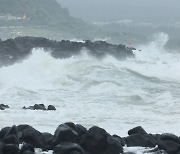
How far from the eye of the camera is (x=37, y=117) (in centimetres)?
1241

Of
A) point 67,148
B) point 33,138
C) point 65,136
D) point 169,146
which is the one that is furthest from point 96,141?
point 169,146

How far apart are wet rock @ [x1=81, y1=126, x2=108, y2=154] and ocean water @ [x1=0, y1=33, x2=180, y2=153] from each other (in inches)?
96.9

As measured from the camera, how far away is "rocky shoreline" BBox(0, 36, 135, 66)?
33.7 m

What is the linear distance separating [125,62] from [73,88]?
19.0 m

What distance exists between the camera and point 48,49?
36.9 metres

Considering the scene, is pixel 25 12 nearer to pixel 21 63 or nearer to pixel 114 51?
pixel 114 51

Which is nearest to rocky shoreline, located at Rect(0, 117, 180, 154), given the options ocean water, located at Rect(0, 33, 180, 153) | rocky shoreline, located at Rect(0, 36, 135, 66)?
ocean water, located at Rect(0, 33, 180, 153)

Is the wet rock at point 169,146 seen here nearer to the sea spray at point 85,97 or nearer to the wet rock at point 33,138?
the wet rock at point 33,138

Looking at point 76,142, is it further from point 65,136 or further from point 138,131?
point 138,131

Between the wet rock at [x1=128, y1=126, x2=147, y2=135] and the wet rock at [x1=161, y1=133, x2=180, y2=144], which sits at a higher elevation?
the wet rock at [x1=128, y1=126, x2=147, y2=135]

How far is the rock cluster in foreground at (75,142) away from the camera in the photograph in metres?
7.46

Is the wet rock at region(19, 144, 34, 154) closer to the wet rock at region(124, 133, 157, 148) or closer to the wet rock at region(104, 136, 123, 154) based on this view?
the wet rock at region(104, 136, 123, 154)

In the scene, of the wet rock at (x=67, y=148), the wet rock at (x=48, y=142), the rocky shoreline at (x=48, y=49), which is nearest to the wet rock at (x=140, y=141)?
the wet rock at (x=67, y=148)

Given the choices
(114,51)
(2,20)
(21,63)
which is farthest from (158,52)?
(2,20)
